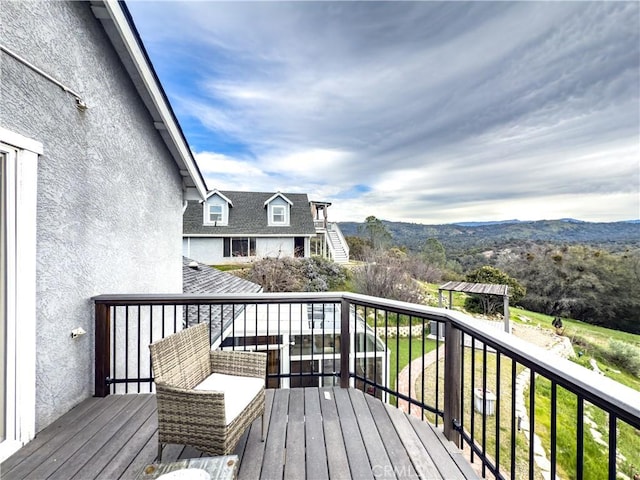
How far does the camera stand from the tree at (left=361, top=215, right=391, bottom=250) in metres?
20.4

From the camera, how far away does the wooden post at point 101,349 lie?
A: 294cm

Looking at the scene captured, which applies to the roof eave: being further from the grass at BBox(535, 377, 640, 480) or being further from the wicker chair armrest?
the grass at BBox(535, 377, 640, 480)

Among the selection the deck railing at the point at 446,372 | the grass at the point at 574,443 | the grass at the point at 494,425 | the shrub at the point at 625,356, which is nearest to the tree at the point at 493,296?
the shrub at the point at 625,356

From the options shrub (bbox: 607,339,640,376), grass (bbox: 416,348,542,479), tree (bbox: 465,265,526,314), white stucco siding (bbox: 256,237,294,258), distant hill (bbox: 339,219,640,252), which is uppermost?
distant hill (bbox: 339,219,640,252)

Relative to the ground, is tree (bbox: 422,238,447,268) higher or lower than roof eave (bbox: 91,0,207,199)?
lower

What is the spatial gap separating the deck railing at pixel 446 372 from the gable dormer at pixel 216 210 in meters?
10.8

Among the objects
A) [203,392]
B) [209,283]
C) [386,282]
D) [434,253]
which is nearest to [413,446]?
[203,392]

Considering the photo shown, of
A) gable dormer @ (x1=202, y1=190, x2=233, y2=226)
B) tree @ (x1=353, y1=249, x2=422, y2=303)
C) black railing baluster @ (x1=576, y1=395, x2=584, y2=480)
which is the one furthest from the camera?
gable dormer @ (x1=202, y1=190, x2=233, y2=226)

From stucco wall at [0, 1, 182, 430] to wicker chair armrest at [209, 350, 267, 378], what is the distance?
1.35 m

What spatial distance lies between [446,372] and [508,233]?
89.1ft

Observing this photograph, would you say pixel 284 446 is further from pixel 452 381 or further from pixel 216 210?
pixel 216 210

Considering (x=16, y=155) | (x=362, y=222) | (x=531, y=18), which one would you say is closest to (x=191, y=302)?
(x=16, y=155)

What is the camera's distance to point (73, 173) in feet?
8.81

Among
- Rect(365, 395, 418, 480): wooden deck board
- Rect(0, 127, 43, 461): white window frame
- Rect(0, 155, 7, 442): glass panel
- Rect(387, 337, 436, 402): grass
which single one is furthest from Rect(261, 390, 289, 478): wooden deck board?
Rect(387, 337, 436, 402): grass
